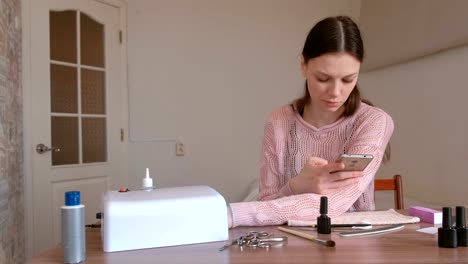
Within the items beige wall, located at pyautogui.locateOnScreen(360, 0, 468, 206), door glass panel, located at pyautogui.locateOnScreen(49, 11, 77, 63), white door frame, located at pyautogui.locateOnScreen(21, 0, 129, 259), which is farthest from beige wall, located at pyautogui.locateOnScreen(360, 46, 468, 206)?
white door frame, located at pyautogui.locateOnScreen(21, 0, 129, 259)

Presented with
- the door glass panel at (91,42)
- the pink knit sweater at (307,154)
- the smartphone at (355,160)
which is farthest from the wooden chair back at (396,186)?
the door glass panel at (91,42)

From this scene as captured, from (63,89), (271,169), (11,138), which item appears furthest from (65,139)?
(271,169)

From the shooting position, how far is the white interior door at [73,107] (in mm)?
2775

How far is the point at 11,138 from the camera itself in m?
2.34

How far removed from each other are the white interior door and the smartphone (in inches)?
76.3

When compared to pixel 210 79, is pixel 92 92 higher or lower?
lower

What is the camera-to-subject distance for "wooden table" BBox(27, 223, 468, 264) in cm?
77

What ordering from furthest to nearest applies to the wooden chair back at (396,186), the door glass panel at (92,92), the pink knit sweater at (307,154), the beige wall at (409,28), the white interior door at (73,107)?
1. the door glass panel at (92,92)
2. the white interior door at (73,107)
3. the beige wall at (409,28)
4. the wooden chair back at (396,186)
5. the pink knit sweater at (307,154)

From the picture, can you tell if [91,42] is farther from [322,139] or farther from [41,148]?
[322,139]

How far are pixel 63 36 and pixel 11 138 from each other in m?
0.94

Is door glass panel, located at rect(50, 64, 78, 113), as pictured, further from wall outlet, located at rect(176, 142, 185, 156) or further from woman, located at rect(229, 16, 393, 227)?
woman, located at rect(229, 16, 393, 227)

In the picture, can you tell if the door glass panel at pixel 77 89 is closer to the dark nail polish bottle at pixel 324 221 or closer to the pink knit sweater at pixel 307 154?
the pink knit sweater at pixel 307 154

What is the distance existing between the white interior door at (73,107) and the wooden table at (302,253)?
191 centimetres

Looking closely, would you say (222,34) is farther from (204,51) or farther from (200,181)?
(200,181)
